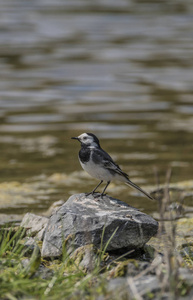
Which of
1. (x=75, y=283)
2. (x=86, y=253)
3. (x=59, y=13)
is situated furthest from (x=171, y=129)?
(x=59, y=13)

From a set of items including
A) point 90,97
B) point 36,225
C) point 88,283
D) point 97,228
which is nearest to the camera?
point 88,283

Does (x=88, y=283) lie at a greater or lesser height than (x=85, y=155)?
lesser

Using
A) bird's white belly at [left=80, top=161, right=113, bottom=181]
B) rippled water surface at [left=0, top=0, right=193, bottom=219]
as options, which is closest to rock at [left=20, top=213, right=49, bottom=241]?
bird's white belly at [left=80, top=161, right=113, bottom=181]

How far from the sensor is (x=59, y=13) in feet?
92.6

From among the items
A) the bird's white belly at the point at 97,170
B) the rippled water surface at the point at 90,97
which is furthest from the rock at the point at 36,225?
the rippled water surface at the point at 90,97

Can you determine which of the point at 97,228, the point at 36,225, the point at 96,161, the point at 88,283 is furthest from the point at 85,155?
the point at 88,283

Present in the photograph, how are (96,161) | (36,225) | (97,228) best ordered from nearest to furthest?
(97,228) → (96,161) → (36,225)

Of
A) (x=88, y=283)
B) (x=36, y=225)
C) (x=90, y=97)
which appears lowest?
(x=90, y=97)

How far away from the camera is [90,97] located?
15922 millimetres

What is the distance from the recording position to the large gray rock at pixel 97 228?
6020mm

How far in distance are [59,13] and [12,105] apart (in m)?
13.9

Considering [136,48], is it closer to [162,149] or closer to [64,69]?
[64,69]

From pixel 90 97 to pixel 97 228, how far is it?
398 inches

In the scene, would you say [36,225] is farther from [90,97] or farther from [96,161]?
[90,97]
